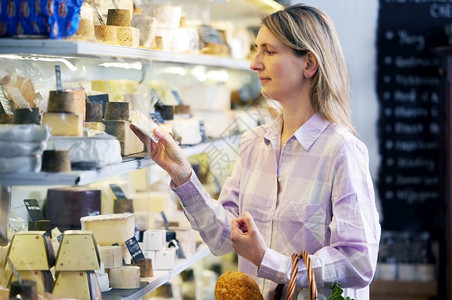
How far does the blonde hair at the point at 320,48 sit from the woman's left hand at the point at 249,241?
0.50m

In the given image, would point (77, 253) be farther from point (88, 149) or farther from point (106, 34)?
point (106, 34)

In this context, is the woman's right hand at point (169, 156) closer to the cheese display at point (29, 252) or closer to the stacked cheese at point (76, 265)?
the stacked cheese at point (76, 265)

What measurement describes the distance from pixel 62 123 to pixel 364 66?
3.71m

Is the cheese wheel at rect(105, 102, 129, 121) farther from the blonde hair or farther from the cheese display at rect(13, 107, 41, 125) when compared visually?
the blonde hair

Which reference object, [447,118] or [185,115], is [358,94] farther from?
[185,115]

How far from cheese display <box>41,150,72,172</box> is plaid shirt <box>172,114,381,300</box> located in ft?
1.79

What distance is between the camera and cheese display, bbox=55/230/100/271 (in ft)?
7.30

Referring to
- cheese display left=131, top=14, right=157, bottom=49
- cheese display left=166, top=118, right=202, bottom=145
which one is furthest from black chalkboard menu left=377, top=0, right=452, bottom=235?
cheese display left=131, top=14, right=157, bottom=49

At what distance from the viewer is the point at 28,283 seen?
2.12 metres

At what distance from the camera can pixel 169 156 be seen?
2527 millimetres

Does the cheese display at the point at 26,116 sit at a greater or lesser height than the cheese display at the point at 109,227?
greater

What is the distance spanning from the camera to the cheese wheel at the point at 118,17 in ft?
8.57

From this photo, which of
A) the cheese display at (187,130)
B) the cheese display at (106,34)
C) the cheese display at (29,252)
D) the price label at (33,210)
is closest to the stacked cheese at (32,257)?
the cheese display at (29,252)

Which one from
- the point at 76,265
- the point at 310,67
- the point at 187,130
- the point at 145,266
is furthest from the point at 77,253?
the point at 187,130
